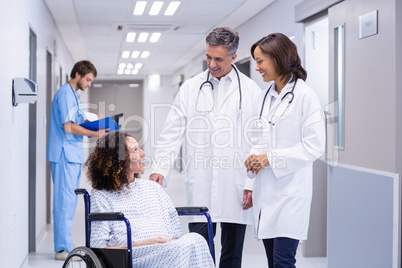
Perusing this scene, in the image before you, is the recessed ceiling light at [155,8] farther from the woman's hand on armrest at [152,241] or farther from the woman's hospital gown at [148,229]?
the woman's hand on armrest at [152,241]

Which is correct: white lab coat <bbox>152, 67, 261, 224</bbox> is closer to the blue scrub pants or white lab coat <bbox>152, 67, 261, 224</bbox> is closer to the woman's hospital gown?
the woman's hospital gown

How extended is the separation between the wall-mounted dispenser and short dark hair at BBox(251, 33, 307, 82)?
1710mm

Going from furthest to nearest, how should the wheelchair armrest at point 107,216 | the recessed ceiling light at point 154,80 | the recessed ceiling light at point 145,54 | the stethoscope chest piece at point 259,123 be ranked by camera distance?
the recessed ceiling light at point 154,80 → the recessed ceiling light at point 145,54 → the stethoscope chest piece at point 259,123 → the wheelchair armrest at point 107,216

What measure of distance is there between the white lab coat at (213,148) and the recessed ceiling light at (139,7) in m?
2.96

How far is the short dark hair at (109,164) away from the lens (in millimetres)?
2340

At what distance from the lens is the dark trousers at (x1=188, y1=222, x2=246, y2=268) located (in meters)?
2.72

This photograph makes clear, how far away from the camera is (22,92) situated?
3.43 m

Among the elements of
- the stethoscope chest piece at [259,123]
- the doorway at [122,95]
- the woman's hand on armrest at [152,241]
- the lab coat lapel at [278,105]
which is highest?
the doorway at [122,95]

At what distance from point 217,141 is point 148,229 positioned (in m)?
0.63

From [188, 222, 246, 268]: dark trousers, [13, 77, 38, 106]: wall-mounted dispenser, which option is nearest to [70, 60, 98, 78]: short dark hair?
[13, 77, 38, 106]: wall-mounted dispenser

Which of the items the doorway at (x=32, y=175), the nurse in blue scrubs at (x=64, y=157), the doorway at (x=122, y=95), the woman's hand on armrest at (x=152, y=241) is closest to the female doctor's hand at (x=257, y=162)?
the woman's hand on armrest at (x=152, y=241)

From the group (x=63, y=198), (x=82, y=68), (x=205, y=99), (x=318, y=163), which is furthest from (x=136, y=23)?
(x=205, y=99)

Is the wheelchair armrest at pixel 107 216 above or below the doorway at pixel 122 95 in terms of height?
below

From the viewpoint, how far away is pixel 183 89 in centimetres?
280
